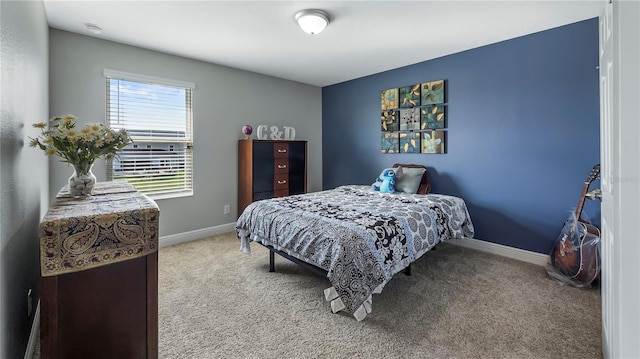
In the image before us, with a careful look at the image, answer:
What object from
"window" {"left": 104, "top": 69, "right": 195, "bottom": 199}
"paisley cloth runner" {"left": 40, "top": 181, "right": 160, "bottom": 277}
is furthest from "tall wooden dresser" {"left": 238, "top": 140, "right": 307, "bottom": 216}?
"paisley cloth runner" {"left": 40, "top": 181, "right": 160, "bottom": 277}

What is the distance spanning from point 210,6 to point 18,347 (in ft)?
8.31

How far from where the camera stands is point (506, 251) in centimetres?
319

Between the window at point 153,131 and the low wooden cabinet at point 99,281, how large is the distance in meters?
2.24

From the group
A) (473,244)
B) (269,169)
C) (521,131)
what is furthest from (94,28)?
(473,244)

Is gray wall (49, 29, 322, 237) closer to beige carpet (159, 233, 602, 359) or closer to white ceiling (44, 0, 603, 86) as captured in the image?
white ceiling (44, 0, 603, 86)

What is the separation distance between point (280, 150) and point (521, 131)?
9.81 feet

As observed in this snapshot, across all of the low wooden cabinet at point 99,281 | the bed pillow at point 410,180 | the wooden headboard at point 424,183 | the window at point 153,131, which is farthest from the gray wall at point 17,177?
the wooden headboard at point 424,183

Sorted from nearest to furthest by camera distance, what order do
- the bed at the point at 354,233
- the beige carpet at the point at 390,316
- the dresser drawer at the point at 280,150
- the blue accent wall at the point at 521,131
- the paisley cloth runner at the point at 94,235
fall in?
the paisley cloth runner at the point at 94,235 < the beige carpet at the point at 390,316 < the bed at the point at 354,233 < the blue accent wall at the point at 521,131 < the dresser drawer at the point at 280,150

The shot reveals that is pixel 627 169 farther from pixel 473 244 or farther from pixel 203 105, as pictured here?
pixel 203 105

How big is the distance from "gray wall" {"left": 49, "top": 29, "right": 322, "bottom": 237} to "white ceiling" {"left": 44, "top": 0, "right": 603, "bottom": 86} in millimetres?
178

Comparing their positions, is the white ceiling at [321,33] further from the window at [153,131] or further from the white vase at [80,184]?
the white vase at [80,184]

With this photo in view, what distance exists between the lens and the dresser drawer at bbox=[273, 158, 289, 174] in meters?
4.17

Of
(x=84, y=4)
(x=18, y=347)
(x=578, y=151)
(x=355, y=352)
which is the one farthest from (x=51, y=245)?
(x=578, y=151)

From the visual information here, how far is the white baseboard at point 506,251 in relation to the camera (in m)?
2.96
